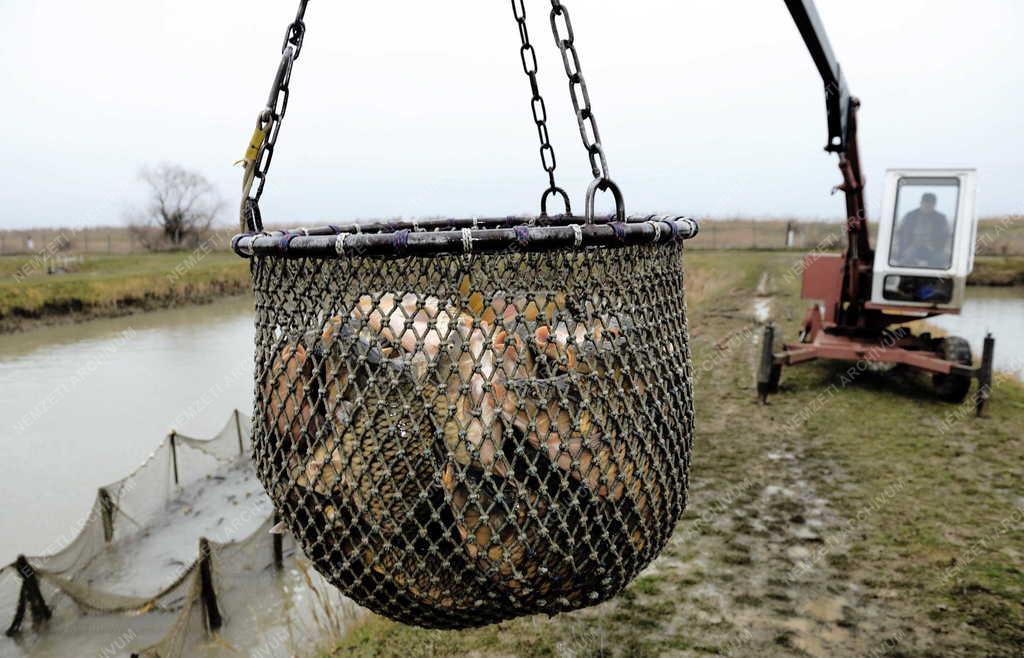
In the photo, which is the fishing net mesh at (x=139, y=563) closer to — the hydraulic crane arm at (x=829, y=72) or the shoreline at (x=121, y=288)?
the hydraulic crane arm at (x=829, y=72)

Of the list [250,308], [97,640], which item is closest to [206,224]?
[250,308]

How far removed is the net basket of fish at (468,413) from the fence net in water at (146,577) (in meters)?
2.89

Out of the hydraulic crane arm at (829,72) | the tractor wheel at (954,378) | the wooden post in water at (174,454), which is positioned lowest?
the wooden post in water at (174,454)

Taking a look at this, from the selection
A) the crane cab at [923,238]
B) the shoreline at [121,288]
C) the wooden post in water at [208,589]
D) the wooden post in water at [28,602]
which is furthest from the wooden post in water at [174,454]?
the shoreline at [121,288]

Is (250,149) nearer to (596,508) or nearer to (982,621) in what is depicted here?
(596,508)

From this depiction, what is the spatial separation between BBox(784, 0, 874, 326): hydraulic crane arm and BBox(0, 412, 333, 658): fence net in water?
5.04m

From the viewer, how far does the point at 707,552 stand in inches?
176

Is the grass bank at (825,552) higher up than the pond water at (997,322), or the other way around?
the pond water at (997,322)

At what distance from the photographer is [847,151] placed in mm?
6746

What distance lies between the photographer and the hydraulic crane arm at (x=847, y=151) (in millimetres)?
4353

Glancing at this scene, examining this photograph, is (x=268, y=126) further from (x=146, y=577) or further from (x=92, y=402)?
(x=92, y=402)

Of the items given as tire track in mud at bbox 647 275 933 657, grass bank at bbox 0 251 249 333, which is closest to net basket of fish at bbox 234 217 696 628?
tire track in mud at bbox 647 275 933 657

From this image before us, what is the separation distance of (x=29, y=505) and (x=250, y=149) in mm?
7583

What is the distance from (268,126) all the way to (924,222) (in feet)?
24.3
